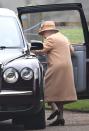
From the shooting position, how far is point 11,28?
1102 centimetres

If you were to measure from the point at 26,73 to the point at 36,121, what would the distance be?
108cm

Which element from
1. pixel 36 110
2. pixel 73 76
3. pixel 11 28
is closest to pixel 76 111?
pixel 73 76

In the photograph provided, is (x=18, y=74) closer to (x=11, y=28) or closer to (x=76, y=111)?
(x=11, y=28)

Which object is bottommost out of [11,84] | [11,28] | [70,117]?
[70,117]

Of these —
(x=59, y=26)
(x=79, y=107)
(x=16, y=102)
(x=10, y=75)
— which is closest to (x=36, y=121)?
(x=16, y=102)

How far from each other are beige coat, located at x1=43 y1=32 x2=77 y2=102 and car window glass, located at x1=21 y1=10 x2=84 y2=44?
1.19 metres

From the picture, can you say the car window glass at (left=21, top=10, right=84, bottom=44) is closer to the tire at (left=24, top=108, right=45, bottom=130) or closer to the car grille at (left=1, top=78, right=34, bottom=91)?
the tire at (left=24, top=108, right=45, bottom=130)

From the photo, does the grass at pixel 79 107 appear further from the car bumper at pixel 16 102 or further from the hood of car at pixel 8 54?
the car bumper at pixel 16 102

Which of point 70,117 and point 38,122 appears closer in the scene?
point 38,122

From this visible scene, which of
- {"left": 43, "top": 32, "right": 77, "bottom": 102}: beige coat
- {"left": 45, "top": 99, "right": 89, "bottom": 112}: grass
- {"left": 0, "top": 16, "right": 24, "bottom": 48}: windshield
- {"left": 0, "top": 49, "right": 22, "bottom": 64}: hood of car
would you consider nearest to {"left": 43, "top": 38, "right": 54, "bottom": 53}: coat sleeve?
{"left": 43, "top": 32, "right": 77, "bottom": 102}: beige coat

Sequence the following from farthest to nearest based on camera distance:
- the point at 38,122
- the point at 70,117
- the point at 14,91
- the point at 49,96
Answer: the point at 70,117 → the point at 49,96 → the point at 38,122 → the point at 14,91

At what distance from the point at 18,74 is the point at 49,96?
2.04 metres

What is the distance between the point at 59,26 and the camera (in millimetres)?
13828

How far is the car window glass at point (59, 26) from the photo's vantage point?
12781mm
